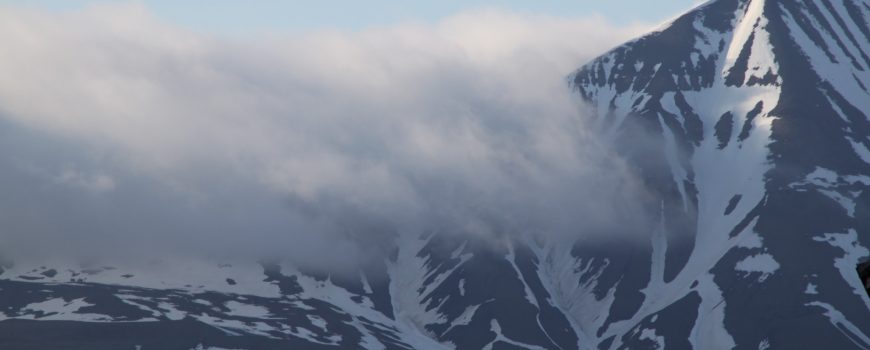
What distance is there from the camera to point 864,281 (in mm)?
60094
